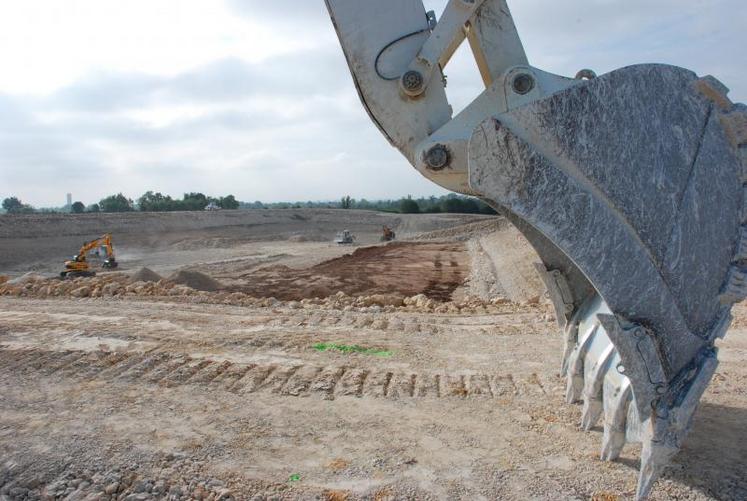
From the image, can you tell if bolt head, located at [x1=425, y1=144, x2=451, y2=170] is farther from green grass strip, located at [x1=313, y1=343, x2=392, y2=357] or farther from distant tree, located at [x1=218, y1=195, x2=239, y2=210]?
distant tree, located at [x1=218, y1=195, x2=239, y2=210]

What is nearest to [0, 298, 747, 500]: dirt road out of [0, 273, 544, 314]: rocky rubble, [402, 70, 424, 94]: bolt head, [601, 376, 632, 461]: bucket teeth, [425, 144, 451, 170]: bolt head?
[601, 376, 632, 461]: bucket teeth

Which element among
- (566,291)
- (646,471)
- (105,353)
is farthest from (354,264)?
(646,471)

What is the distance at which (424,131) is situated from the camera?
3309 mm

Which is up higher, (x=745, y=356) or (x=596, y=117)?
(x=596, y=117)

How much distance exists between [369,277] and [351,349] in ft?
31.4

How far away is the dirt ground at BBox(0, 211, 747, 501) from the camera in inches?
120

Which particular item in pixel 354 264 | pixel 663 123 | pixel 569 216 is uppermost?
pixel 663 123

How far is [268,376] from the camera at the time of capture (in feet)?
15.1

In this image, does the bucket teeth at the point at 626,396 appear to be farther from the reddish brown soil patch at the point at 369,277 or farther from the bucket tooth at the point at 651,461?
the reddish brown soil patch at the point at 369,277

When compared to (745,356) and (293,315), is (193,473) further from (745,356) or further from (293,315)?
(745,356)

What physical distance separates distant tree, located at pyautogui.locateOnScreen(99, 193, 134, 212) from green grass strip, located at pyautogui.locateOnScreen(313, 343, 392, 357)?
5204 cm

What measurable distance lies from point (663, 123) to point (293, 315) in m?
5.30

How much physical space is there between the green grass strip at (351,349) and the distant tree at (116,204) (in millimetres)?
52040

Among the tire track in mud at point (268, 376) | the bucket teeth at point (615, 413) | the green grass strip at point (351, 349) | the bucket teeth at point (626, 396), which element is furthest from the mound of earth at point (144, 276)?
the bucket teeth at point (615, 413)
